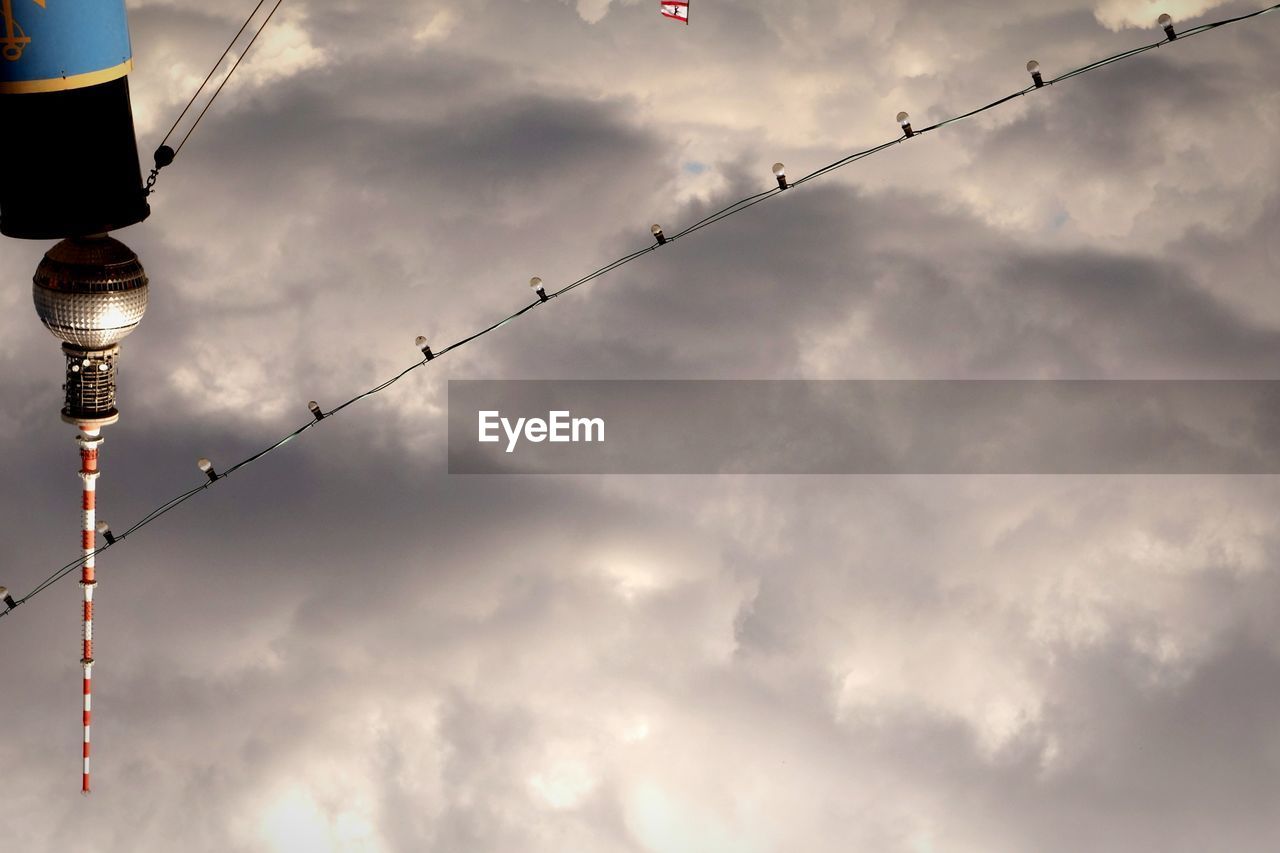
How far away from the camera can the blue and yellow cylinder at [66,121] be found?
3969 centimetres

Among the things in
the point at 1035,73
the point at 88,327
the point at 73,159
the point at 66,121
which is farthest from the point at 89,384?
the point at 1035,73

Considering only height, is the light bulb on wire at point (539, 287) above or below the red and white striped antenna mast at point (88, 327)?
above

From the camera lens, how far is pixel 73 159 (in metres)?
41.5

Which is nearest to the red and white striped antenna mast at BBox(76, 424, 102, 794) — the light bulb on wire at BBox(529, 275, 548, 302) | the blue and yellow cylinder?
the blue and yellow cylinder

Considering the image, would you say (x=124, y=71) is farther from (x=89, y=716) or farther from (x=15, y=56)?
(x=89, y=716)

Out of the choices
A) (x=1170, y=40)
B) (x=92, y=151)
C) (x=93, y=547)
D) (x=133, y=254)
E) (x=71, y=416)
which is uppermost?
(x=1170, y=40)

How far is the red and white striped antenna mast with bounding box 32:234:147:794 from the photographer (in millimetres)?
46750

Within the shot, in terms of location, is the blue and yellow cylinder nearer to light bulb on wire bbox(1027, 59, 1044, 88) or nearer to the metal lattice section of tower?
the metal lattice section of tower

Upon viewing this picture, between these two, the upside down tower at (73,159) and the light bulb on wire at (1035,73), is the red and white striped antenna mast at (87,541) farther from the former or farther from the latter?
the light bulb on wire at (1035,73)

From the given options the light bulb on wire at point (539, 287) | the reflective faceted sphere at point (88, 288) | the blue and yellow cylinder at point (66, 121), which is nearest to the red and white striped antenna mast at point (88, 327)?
the reflective faceted sphere at point (88, 288)

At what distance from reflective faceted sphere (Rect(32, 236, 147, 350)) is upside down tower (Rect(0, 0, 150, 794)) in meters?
0.02

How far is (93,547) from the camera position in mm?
49875

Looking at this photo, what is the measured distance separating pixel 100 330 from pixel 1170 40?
28165 millimetres

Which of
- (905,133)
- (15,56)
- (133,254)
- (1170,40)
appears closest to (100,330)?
(133,254)
